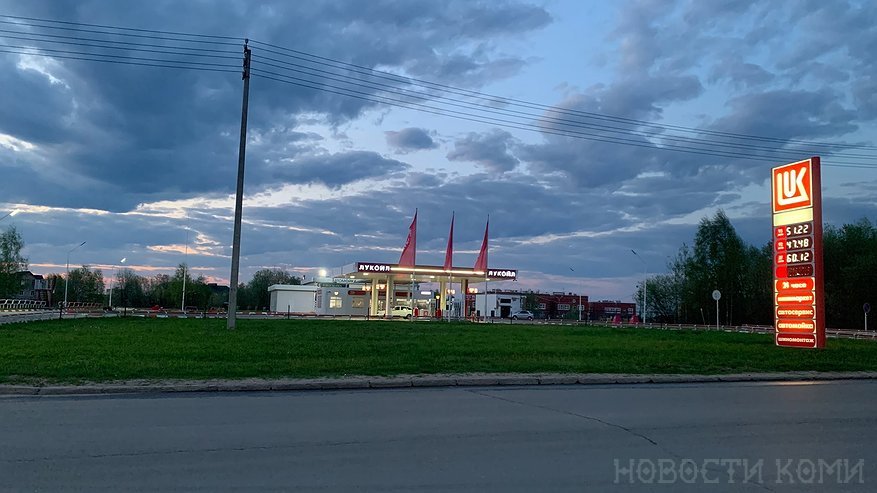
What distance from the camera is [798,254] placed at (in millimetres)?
26812

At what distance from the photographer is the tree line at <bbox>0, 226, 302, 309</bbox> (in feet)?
324

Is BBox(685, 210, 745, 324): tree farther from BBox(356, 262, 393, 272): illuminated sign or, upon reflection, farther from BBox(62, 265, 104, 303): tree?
BBox(62, 265, 104, 303): tree

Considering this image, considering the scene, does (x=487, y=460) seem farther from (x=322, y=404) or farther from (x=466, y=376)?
(x=466, y=376)

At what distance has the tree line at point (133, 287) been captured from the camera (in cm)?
9879

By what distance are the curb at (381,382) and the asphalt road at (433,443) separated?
2.26ft

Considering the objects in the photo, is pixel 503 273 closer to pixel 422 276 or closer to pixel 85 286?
pixel 422 276

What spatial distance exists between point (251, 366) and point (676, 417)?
995 cm

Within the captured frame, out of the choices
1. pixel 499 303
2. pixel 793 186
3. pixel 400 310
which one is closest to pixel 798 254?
pixel 793 186

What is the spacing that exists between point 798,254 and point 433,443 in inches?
931

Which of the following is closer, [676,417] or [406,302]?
[676,417]

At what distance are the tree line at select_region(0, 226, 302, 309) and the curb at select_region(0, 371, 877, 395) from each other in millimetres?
86580

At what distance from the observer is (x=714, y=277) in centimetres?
8262

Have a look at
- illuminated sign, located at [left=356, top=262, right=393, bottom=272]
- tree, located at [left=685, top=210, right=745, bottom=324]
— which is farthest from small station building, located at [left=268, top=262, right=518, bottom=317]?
tree, located at [left=685, top=210, right=745, bottom=324]

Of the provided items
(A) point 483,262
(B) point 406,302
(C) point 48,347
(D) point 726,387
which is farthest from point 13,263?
(D) point 726,387
